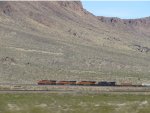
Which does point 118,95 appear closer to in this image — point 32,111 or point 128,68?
point 32,111

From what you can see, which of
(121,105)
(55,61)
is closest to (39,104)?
(121,105)

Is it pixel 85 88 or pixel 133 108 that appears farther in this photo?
pixel 85 88

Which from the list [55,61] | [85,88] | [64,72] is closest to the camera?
[85,88]

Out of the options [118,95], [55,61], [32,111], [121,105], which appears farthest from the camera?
[55,61]

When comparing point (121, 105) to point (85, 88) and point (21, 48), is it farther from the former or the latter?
point (21, 48)

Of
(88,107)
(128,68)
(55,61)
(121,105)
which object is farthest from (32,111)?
(128,68)

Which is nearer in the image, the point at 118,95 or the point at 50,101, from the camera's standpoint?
the point at 50,101

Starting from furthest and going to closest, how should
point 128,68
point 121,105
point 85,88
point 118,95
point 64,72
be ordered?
point 128,68
point 64,72
point 85,88
point 118,95
point 121,105

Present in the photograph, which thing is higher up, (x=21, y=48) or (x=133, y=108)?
(x=21, y=48)

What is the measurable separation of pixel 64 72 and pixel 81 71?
35.4ft

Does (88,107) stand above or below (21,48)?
below

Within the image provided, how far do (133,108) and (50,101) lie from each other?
10.7 metres

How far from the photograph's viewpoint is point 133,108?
58.6 metres

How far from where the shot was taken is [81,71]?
528 ft
